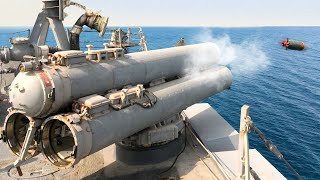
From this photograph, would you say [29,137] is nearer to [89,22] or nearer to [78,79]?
[78,79]

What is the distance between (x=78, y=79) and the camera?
39.2 feet

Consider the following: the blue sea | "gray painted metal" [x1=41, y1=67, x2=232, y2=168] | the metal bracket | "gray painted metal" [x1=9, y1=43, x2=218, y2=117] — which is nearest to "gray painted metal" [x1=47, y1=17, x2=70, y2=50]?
the blue sea

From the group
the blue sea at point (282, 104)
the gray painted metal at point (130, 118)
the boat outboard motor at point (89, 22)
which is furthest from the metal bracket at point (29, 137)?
the blue sea at point (282, 104)

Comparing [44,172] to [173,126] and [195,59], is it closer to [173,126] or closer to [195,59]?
[173,126]

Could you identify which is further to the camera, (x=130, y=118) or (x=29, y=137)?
(x=130, y=118)

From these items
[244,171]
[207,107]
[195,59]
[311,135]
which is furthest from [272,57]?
[244,171]

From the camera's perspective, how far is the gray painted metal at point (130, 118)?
1088cm

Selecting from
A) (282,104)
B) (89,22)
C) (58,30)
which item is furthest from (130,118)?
(282,104)

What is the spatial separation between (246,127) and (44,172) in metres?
10.4

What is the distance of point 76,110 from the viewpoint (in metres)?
11.6

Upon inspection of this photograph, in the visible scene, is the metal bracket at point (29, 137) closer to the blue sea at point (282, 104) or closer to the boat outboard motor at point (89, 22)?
the boat outboard motor at point (89, 22)

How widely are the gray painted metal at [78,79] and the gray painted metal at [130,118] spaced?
698 millimetres

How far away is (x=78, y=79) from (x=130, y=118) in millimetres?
2735

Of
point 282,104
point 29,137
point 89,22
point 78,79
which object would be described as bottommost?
point 282,104
